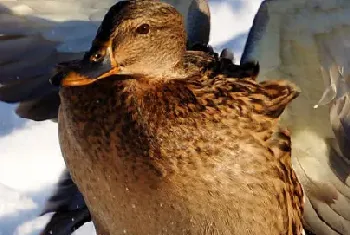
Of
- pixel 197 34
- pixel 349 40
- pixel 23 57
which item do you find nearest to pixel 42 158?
pixel 23 57

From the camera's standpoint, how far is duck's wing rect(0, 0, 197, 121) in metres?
4.21

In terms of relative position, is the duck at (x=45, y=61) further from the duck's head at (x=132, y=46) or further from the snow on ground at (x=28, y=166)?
the duck's head at (x=132, y=46)

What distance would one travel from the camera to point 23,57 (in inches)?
173

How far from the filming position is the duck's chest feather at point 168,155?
277cm

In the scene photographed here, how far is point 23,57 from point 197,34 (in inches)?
41.7

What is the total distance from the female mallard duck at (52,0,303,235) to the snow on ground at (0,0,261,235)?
138cm

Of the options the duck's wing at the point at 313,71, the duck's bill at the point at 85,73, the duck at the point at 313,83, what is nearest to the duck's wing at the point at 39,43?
the duck at the point at 313,83

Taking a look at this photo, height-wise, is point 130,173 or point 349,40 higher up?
point 349,40

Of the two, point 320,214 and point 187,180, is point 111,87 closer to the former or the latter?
point 187,180

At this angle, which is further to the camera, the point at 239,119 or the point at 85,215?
the point at 85,215

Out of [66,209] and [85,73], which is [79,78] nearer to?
[85,73]

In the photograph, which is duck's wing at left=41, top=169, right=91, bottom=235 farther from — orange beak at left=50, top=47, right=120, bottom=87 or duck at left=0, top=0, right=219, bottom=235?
orange beak at left=50, top=47, right=120, bottom=87

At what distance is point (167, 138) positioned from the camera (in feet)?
Result: 9.11

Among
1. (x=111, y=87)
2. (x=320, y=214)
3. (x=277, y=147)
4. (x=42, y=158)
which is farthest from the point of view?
(x=42, y=158)
